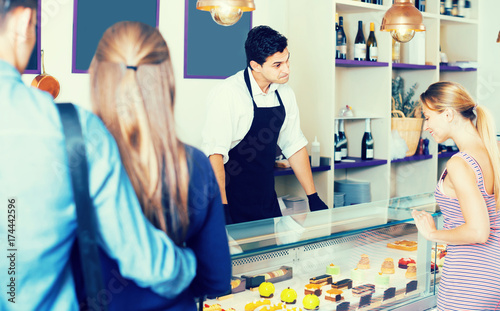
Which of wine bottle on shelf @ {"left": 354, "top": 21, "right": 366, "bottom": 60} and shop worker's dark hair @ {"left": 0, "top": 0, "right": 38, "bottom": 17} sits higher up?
wine bottle on shelf @ {"left": 354, "top": 21, "right": 366, "bottom": 60}

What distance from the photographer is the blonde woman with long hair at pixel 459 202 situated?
1824 mm

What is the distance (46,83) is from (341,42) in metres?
2.21

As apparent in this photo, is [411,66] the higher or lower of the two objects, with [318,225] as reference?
higher

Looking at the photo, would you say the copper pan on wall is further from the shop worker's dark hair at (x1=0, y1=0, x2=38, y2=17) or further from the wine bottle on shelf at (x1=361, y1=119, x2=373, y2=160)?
the wine bottle on shelf at (x1=361, y1=119, x2=373, y2=160)

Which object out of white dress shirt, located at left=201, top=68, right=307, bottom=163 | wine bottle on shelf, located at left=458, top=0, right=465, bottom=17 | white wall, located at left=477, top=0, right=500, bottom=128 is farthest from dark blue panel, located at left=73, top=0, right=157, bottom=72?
white wall, located at left=477, top=0, right=500, bottom=128

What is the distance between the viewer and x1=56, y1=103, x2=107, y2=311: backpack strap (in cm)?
93

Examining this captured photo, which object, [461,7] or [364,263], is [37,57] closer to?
[364,263]

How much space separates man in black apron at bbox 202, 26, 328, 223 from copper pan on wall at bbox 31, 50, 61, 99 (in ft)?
2.78

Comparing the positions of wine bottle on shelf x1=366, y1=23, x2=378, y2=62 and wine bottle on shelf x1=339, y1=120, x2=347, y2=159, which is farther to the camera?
wine bottle on shelf x1=339, y1=120, x2=347, y2=159

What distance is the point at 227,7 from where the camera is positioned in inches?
83.9

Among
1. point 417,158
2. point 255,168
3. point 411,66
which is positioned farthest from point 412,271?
point 411,66

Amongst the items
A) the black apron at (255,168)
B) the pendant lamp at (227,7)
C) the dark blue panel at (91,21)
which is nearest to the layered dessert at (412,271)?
the black apron at (255,168)

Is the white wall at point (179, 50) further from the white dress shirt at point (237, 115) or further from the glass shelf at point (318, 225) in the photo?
the glass shelf at point (318, 225)

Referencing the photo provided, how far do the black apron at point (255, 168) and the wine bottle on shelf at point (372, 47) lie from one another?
4.56 feet
